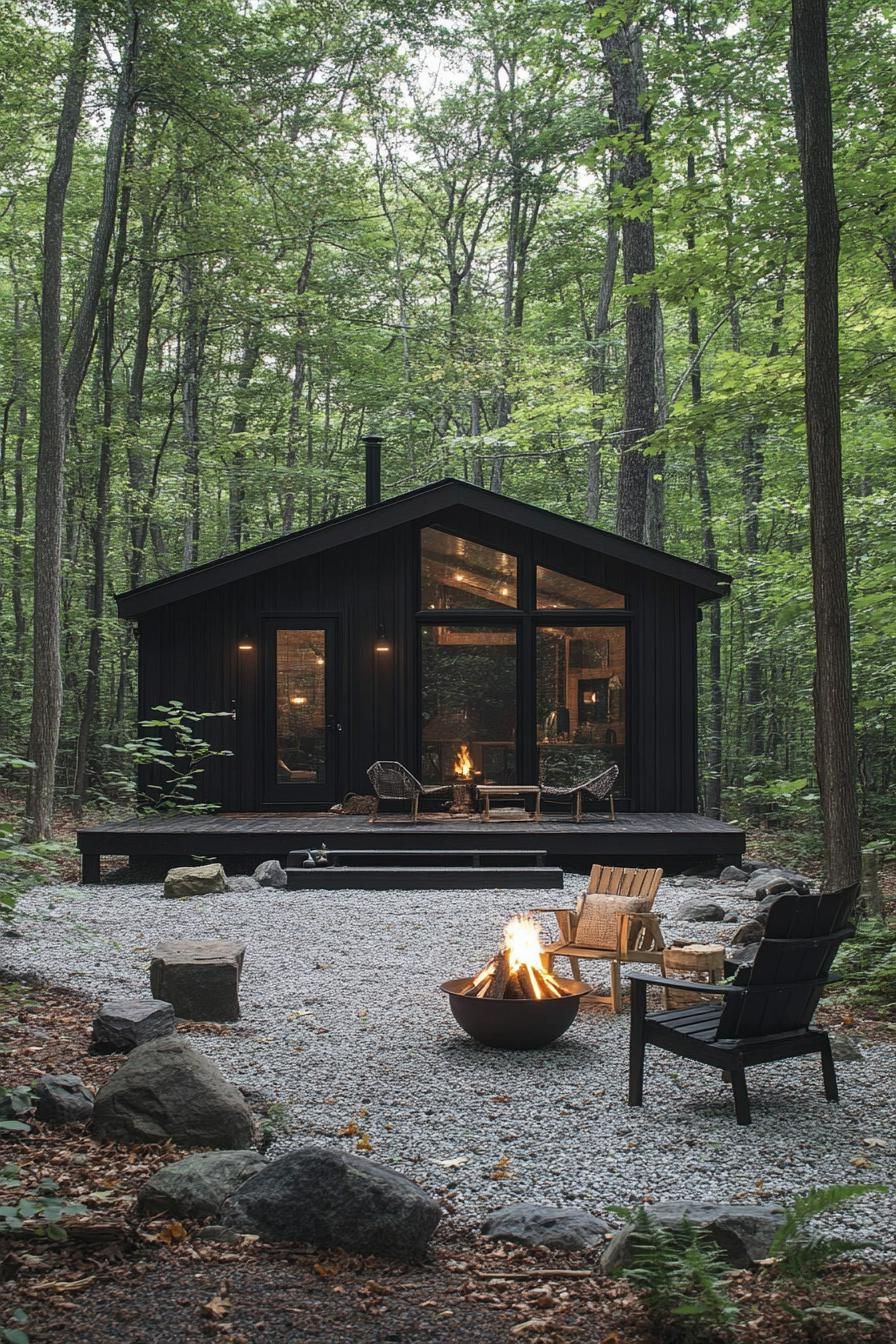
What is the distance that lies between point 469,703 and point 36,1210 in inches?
389

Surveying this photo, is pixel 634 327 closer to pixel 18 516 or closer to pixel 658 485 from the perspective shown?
pixel 658 485

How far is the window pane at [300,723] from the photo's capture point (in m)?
12.3

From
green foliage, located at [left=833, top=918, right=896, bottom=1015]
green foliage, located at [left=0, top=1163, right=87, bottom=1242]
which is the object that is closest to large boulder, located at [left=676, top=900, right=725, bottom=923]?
green foliage, located at [left=833, top=918, right=896, bottom=1015]

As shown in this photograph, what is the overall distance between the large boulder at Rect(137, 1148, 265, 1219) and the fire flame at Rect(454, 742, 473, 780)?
882 cm

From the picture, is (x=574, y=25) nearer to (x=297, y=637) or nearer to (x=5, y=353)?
(x=297, y=637)

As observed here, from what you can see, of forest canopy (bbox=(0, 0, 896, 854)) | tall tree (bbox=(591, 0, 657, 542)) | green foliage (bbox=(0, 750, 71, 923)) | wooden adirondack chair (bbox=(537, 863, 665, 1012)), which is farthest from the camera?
tall tree (bbox=(591, 0, 657, 542))

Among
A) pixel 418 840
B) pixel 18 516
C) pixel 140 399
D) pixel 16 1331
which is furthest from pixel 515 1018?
pixel 18 516

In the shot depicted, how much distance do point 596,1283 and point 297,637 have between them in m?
9.98

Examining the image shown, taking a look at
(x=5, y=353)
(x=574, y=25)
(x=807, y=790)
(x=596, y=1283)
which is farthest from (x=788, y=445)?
(x=596, y=1283)

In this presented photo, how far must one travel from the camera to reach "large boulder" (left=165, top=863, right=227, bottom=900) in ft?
30.7

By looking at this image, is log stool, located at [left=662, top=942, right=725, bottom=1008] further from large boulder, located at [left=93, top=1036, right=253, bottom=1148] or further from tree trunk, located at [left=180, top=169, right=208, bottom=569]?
tree trunk, located at [left=180, top=169, right=208, bottom=569]

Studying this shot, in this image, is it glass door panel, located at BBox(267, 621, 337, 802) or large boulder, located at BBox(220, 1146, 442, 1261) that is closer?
large boulder, located at BBox(220, 1146, 442, 1261)

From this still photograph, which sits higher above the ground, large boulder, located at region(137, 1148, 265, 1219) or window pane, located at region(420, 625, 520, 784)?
window pane, located at region(420, 625, 520, 784)

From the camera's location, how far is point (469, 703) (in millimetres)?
12352
